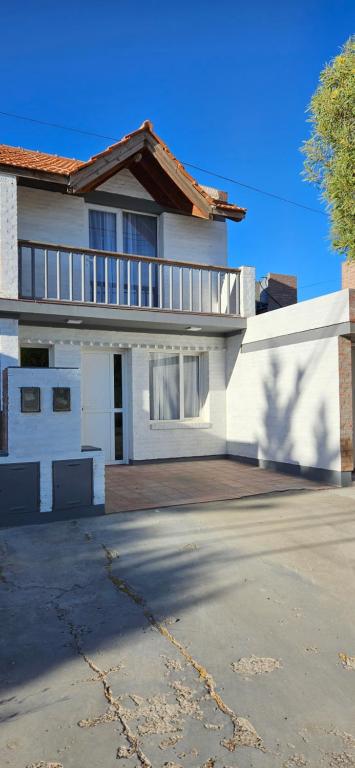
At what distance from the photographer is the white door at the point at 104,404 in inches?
424

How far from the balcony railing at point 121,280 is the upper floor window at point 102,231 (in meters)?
0.54

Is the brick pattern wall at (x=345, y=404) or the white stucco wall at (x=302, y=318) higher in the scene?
the white stucco wall at (x=302, y=318)

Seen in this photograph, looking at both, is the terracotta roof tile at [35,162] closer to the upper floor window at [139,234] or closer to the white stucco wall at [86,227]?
the white stucco wall at [86,227]

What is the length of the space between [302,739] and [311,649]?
0.91 m

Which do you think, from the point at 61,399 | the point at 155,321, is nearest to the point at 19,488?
the point at 61,399

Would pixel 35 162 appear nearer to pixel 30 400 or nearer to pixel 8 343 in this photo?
pixel 8 343

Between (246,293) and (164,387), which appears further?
(164,387)

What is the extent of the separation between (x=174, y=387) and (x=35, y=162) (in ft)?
17.6

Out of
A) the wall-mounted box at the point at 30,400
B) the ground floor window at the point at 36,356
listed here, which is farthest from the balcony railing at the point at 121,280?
the wall-mounted box at the point at 30,400

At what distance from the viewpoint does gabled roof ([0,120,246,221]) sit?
9734 millimetres

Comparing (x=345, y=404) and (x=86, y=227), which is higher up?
(x=86, y=227)

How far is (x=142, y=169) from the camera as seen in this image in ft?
37.9

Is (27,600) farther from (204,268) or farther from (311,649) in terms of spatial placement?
(204,268)

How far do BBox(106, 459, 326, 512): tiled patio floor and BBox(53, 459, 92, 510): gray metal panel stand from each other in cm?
60
